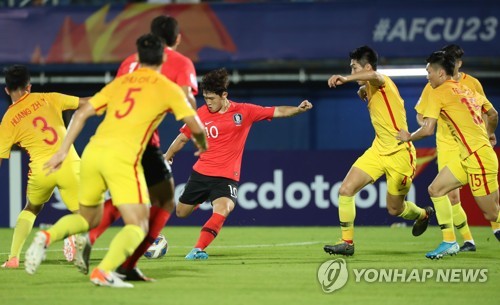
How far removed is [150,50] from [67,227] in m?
1.55

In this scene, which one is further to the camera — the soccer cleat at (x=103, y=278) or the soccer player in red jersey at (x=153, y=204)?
the soccer player in red jersey at (x=153, y=204)

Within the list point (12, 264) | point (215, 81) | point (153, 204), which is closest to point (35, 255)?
point (153, 204)

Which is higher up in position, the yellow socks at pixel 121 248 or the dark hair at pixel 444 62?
the dark hair at pixel 444 62

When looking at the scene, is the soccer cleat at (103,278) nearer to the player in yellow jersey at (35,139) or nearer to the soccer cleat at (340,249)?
the player in yellow jersey at (35,139)

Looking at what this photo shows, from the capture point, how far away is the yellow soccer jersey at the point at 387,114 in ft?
36.0

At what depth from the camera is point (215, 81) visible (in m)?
10.8

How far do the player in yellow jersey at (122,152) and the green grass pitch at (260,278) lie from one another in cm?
41

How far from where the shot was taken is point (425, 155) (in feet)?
53.7

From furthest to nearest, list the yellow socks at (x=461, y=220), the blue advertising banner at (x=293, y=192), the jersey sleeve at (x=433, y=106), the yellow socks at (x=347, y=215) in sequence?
the blue advertising banner at (x=293, y=192) < the yellow socks at (x=461, y=220) < the yellow socks at (x=347, y=215) < the jersey sleeve at (x=433, y=106)

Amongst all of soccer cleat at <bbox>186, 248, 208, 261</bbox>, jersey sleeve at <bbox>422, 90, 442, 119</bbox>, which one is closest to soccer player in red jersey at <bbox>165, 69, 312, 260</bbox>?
soccer cleat at <bbox>186, 248, 208, 261</bbox>

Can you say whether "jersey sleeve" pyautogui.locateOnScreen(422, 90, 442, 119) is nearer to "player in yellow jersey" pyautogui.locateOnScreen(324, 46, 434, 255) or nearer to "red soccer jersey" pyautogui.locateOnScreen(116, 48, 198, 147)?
"player in yellow jersey" pyautogui.locateOnScreen(324, 46, 434, 255)

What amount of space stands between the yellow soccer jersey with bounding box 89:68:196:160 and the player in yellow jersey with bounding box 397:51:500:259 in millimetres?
3467

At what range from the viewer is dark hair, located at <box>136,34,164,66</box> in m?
7.82

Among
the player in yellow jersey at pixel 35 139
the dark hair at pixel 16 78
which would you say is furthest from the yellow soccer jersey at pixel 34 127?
the dark hair at pixel 16 78
